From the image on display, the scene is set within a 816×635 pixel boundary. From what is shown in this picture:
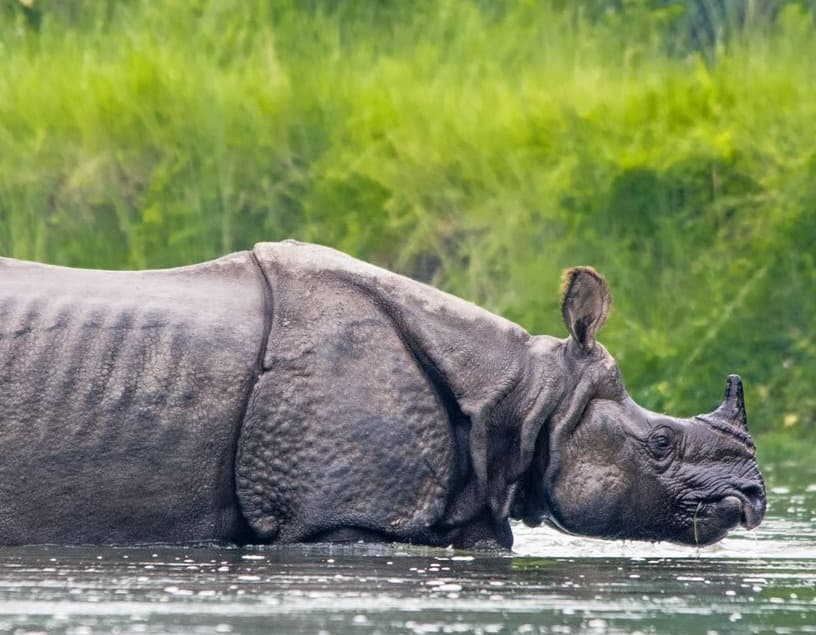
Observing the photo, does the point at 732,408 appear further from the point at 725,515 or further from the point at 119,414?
the point at 119,414

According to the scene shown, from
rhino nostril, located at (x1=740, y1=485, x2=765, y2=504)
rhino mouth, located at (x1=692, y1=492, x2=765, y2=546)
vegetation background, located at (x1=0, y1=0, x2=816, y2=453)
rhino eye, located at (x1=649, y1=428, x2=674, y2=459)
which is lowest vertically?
rhino mouth, located at (x1=692, y1=492, x2=765, y2=546)

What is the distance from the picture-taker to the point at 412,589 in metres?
7.07

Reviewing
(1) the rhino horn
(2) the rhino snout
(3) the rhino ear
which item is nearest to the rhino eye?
(1) the rhino horn

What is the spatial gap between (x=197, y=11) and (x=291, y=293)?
10859 millimetres

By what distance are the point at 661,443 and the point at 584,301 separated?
592 millimetres

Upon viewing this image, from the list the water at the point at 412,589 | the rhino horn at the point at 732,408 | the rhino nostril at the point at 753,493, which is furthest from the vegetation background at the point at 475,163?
the water at the point at 412,589

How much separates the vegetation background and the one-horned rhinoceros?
6633mm

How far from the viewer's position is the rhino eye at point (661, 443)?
8.48m

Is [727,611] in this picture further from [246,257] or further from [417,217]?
[417,217]

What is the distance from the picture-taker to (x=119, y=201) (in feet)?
55.8

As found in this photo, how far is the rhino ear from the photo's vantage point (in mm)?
8516

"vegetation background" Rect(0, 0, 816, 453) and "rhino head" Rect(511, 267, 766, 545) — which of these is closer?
"rhino head" Rect(511, 267, 766, 545)

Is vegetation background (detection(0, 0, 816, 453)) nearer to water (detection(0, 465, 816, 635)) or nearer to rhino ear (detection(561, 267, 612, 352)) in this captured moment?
rhino ear (detection(561, 267, 612, 352))

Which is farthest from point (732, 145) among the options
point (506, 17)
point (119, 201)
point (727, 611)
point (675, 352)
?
point (727, 611)
